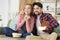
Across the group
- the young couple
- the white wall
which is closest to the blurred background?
the white wall

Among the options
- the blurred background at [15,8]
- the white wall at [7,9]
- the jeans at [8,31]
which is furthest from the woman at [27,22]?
the white wall at [7,9]

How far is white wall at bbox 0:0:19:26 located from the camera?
437 centimetres

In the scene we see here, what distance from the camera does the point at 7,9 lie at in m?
4.44

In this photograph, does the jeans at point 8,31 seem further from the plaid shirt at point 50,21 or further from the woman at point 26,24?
the plaid shirt at point 50,21

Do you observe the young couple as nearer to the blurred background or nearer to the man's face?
the man's face

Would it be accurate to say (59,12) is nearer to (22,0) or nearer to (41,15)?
(22,0)

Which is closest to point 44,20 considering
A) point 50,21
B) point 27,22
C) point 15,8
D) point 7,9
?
point 50,21

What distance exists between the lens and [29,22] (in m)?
2.32

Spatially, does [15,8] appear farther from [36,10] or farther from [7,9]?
[36,10]

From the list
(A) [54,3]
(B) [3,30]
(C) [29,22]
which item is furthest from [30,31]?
(A) [54,3]

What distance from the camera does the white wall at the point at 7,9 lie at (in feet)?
14.3

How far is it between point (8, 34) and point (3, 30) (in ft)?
0.77

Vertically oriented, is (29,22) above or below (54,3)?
below

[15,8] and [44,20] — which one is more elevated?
[15,8]
